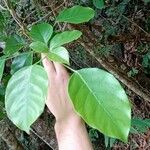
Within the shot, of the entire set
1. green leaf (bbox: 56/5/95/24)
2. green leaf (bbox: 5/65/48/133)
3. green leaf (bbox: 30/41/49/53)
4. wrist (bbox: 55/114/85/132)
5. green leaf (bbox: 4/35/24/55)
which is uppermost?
green leaf (bbox: 30/41/49/53)

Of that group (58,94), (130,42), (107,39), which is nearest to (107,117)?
(58,94)

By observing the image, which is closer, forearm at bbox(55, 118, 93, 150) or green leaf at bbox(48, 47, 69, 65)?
green leaf at bbox(48, 47, 69, 65)

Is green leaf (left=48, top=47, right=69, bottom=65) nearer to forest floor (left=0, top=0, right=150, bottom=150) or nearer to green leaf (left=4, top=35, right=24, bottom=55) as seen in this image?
green leaf (left=4, top=35, right=24, bottom=55)

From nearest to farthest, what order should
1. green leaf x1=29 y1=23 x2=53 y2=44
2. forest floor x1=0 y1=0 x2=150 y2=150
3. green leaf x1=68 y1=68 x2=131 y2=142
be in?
green leaf x1=68 y1=68 x2=131 y2=142, green leaf x1=29 y1=23 x2=53 y2=44, forest floor x1=0 y1=0 x2=150 y2=150

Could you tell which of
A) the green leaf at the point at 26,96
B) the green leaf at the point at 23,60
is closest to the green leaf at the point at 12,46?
the green leaf at the point at 23,60

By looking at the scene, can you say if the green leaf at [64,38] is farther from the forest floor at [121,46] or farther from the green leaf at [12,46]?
the forest floor at [121,46]

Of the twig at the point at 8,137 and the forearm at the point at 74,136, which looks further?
the twig at the point at 8,137

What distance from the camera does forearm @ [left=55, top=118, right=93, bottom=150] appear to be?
0.98 metres

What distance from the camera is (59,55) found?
27.9 inches

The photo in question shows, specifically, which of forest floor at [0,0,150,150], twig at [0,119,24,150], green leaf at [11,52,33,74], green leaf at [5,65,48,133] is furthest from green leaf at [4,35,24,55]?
forest floor at [0,0,150,150]

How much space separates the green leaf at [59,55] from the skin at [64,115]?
278 mm

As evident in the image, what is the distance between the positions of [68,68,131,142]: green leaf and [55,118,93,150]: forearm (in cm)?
30

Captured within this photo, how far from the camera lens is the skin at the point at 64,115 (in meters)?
0.99

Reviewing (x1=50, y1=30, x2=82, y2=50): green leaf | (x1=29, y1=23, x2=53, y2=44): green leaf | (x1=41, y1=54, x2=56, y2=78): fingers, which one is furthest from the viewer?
(x1=41, y1=54, x2=56, y2=78): fingers
